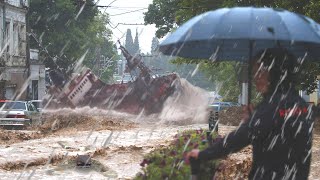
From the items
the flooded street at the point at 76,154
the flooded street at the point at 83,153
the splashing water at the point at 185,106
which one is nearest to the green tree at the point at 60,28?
the splashing water at the point at 185,106

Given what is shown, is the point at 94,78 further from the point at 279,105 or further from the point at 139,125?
the point at 279,105

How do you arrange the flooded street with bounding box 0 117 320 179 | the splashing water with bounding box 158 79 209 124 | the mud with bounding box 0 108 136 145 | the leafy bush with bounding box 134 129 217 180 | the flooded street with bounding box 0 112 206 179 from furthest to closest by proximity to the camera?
1. the splashing water with bounding box 158 79 209 124
2. the mud with bounding box 0 108 136 145
3. the flooded street with bounding box 0 112 206 179
4. the flooded street with bounding box 0 117 320 179
5. the leafy bush with bounding box 134 129 217 180

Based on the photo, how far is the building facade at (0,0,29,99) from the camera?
34.3 metres

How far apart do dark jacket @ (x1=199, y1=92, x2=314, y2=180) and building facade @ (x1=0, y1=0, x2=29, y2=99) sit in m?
31.6

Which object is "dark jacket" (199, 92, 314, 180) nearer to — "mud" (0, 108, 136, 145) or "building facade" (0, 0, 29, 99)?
"mud" (0, 108, 136, 145)

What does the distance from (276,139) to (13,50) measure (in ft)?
114

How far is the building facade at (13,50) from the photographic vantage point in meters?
34.3

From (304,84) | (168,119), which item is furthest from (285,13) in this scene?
(168,119)

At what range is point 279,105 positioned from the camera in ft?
11.0

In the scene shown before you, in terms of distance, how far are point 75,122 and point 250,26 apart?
2094 centimetres

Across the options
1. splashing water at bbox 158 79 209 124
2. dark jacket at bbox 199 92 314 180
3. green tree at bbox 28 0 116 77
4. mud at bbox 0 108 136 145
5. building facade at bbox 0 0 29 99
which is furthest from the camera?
green tree at bbox 28 0 116 77

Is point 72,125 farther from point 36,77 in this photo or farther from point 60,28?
point 60,28

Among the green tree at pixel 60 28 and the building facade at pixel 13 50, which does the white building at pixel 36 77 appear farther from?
the green tree at pixel 60 28

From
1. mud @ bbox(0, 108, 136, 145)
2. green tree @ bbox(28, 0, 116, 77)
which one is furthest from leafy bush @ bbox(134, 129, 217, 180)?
green tree @ bbox(28, 0, 116, 77)
